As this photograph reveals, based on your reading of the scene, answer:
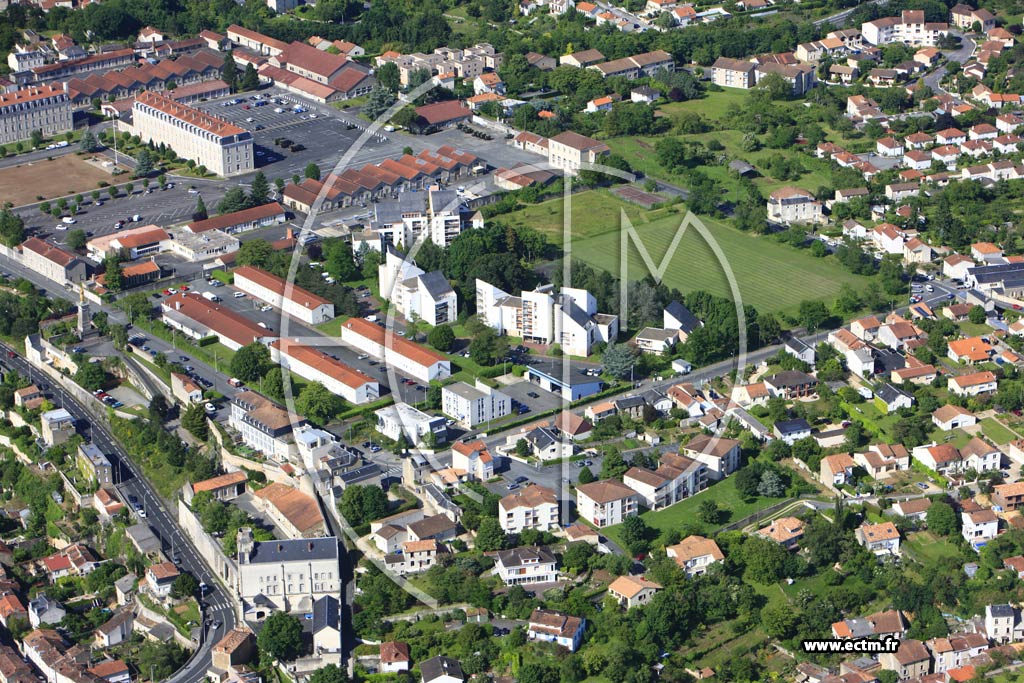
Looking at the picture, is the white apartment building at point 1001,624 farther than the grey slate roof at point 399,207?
No

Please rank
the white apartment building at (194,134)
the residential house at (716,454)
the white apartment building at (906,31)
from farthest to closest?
the white apartment building at (906,31)
the white apartment building at (194,134)
the residential house at (716,454)

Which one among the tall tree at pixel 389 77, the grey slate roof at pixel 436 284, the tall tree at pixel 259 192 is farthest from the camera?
the tall tree at pixel 389 77

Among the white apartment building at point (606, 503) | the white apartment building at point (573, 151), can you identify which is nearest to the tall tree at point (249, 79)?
the white apartment building at point (573, 151)

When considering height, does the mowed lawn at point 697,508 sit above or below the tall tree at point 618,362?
below

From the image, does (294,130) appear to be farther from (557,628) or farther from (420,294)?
(557,628)

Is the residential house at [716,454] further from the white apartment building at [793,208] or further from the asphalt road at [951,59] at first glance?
the asphalt road at [951,59]

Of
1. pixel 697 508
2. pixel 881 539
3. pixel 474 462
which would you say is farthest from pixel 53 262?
pixel 881 539

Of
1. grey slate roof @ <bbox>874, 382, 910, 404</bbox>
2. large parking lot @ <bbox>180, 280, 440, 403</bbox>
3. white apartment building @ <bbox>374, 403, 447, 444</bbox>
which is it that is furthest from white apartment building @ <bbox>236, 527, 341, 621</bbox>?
grey slate roof @ <bbox>874, 382, 910, 404</bbox>

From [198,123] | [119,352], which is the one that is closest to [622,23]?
[198,123]
